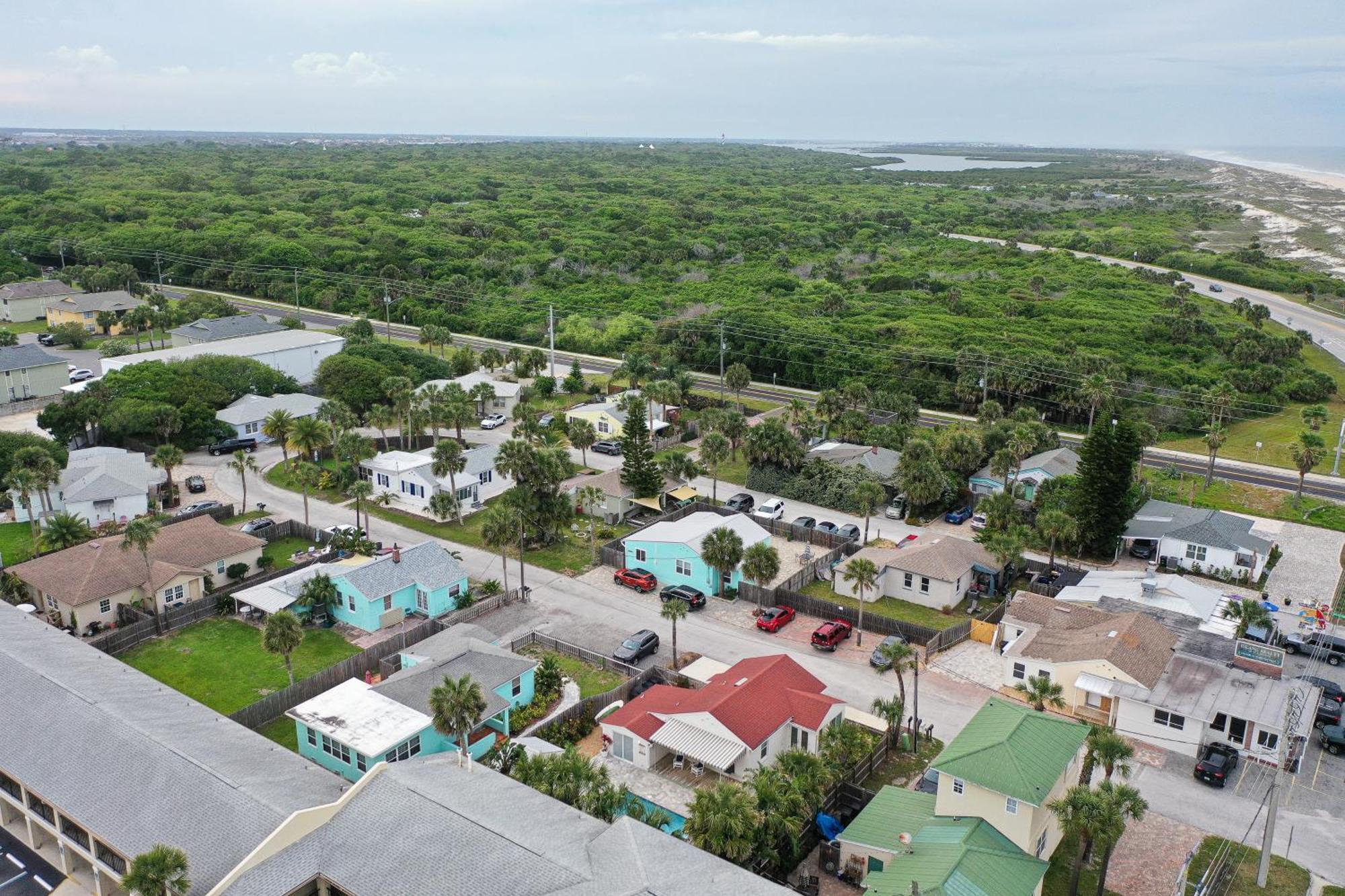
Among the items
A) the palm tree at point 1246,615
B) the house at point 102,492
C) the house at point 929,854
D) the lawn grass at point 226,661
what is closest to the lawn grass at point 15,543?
the house at point 102,492

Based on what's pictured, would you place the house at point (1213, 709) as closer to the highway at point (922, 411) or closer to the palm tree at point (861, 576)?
the palm tree at point (861, 576)

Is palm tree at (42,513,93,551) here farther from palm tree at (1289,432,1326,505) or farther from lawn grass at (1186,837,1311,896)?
palm tree at (1289,432,1326,505)

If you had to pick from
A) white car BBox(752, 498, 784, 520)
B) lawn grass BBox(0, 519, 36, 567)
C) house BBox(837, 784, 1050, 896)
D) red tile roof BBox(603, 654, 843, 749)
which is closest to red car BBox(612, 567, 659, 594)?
white car BBox(752, 498, 784, 520)

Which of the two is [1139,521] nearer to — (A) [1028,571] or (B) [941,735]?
(A) [1028,571]

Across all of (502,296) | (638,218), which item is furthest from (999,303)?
(638,218)

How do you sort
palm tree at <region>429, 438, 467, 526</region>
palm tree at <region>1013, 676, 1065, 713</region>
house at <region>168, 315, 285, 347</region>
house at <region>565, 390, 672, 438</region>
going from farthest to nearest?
1. house at <region>168, 315, 285, 347</region>
2. house at <region>565, 390, 672, 438</region>
3. palm tree at <region>429, 438, 467, 526</region>
4. palm tree at <region>1013, 676, 1065, 713</region>

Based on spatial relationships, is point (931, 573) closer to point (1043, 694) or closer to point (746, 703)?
point (1043, 694)

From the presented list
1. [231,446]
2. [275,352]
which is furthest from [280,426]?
[275,352]
